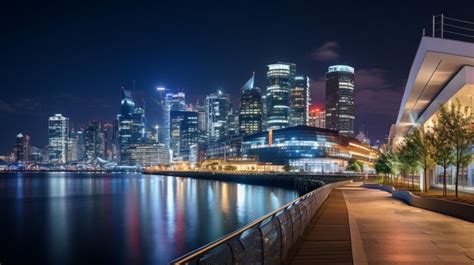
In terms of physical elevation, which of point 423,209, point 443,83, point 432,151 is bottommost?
point 423,209

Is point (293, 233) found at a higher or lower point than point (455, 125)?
lower

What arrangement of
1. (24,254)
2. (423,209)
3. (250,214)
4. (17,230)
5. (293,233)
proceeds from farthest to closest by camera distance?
(250,214) < (17,230) < (24,254) < (423,209) < (293,233)

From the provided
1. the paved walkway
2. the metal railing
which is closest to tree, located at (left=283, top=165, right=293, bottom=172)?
the paved walkway

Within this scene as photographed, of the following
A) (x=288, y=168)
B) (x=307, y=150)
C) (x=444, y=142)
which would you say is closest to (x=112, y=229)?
(x=444, y=142)

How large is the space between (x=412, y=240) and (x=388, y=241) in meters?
0.90

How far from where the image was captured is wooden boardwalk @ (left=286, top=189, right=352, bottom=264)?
11.0 m

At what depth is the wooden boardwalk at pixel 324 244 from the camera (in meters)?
11.0

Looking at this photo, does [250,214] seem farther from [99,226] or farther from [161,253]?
[161,253]

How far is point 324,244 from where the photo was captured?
1316 centimetres

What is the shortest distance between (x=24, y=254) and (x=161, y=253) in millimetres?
9708

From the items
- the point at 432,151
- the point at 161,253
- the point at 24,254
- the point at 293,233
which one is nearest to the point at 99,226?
the point at 24,254

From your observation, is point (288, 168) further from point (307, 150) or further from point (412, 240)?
point (412, 240)

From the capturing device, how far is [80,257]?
29.9 m

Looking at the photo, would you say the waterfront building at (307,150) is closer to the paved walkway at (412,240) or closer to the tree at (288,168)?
the tree at (288,168)
